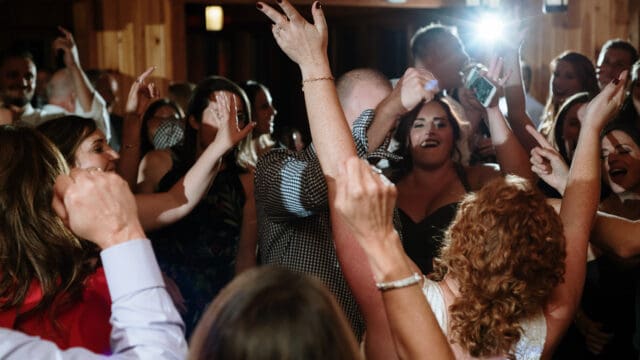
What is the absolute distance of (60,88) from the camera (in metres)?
4.45

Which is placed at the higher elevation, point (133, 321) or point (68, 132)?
point (68, 132)

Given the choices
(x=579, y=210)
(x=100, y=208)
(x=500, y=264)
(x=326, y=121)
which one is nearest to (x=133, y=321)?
(x=100, y=208)

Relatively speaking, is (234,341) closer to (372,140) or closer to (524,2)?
(372,140)

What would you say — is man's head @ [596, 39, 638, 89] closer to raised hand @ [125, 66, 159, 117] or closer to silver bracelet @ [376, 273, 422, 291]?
raised hand @ [125, 66, 159, 117]

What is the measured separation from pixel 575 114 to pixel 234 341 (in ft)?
9.30

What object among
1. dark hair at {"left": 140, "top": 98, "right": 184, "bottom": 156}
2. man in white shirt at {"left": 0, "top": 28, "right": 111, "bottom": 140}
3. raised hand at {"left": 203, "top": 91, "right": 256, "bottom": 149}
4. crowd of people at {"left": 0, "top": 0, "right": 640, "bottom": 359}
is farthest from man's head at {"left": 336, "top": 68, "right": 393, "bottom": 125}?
man in white shirt at {"left": 0, "top": 28, "right": 111, "bottom": 140}

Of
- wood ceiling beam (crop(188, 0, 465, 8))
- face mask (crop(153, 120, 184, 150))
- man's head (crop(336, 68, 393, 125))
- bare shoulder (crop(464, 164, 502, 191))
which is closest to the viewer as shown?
man's head (crop(336, 68, 393, 125))

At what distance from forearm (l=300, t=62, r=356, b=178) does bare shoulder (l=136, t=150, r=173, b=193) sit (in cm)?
150

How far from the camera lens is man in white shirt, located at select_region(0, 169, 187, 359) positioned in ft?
3.95

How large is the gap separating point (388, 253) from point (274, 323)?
361 mm

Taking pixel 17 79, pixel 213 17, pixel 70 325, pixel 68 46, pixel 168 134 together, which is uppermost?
pixel 213 17

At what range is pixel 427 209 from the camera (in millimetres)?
2740

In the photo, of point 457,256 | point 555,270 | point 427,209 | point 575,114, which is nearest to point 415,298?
point 457,256

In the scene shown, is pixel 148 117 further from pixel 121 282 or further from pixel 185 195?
pixel 121 282
